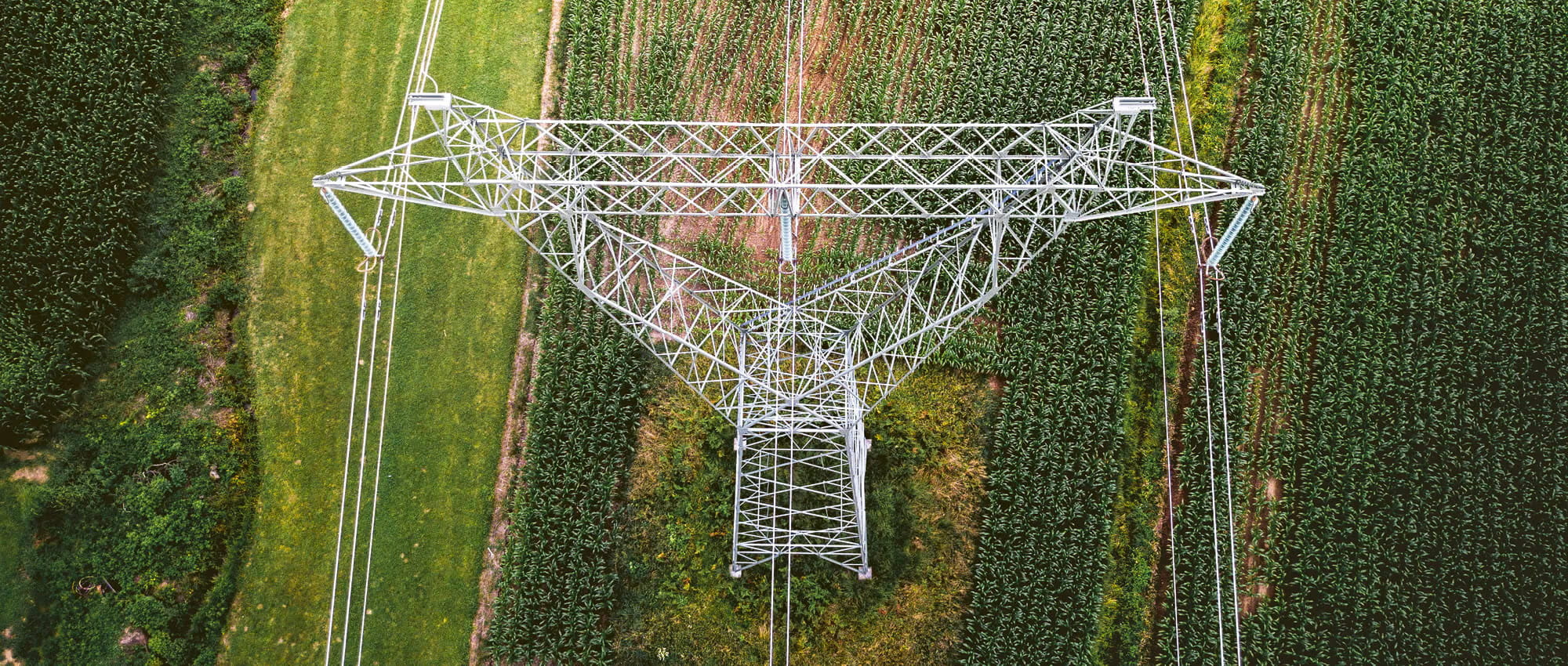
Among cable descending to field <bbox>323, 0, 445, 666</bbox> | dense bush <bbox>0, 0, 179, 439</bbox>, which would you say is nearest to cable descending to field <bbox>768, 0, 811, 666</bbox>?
cable descending to field <bbox>323, 0, 445, 666</bbox>

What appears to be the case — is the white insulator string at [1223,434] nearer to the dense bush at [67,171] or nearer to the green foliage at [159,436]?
the green foliage at [159,436]

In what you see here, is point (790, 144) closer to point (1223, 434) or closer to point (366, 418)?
point (366, 418)

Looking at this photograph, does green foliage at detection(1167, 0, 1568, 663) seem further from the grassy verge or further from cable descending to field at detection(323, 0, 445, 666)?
the grassy verge

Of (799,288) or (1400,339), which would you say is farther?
(799,288)

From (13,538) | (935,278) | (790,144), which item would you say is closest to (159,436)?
(13,538)

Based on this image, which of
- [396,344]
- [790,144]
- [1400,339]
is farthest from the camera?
[1400,339]

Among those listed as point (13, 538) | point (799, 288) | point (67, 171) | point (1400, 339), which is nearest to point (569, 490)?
point (799, 288)

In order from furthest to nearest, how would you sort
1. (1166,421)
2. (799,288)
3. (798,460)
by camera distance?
(799,288)
(1166,421)
(798,460)

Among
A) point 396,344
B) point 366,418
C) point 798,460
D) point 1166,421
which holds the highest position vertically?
point 396,344

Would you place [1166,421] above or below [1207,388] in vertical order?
below
